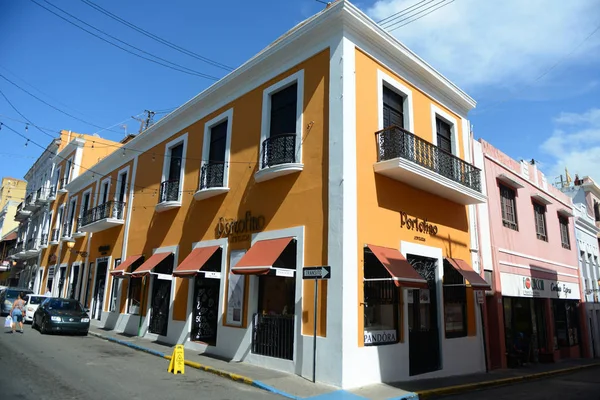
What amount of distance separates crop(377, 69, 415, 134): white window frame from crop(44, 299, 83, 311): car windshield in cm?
1368

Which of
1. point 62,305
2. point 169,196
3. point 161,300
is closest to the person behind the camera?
point 161,300

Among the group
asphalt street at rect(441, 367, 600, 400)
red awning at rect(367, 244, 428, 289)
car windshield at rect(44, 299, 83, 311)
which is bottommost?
asphalt street at rect(441, 367, 600, 400)

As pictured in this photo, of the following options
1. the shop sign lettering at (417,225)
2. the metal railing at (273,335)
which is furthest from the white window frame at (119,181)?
the shop sign lettering at (417,225)

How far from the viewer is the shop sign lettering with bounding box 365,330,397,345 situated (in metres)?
9.50

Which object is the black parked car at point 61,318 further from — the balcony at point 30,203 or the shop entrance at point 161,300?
the balcony at point 30,203

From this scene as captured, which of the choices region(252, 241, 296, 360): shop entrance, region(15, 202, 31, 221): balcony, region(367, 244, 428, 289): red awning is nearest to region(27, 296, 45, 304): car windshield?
region(252, 241, 296, 360): shop entrance

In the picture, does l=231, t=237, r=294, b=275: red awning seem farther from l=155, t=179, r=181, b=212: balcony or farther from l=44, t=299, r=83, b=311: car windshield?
l=44, t=299, r=83, b=311: car windshield

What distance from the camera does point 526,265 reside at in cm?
1684

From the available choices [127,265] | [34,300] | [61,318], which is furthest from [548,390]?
[34,300]

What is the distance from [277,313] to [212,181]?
16.6 feet

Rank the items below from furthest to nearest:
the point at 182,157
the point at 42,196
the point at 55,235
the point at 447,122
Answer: the point at 42,196 → the point at 55,235 → the point at 182,157 → the point at 447,122

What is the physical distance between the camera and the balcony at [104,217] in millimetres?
19969

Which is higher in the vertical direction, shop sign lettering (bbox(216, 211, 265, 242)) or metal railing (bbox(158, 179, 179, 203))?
metal railing (bbox(158, 179, 179, 203))

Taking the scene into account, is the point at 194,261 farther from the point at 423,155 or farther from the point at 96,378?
the point at 423,155
